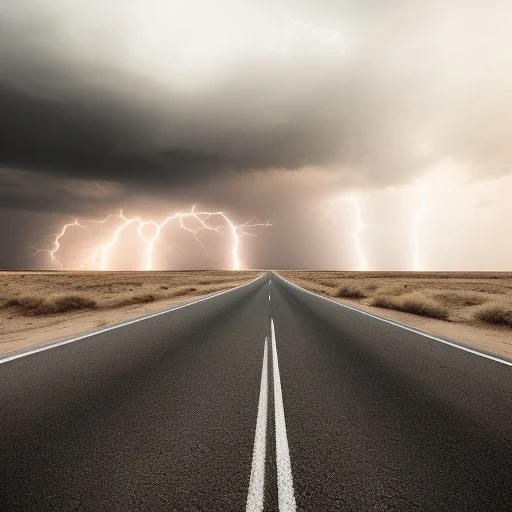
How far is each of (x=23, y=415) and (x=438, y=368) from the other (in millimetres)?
6403

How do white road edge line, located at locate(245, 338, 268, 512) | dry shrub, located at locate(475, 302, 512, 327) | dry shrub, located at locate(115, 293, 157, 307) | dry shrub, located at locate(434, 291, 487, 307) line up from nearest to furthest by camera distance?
white road edge line, located at locate(245, 338, 268, 512)
dry shrub, located at locate(475, 302, 512, 327)
dry shrub, located at locate(434, 291, 487, 307)
dry shrub, located at locate(115, 293, 157, 307)

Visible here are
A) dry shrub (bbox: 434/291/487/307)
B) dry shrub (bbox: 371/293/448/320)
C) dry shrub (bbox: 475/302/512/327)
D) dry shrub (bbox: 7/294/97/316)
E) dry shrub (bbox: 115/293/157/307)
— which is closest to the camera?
dry shrub (bbox: 475/302/512/327)

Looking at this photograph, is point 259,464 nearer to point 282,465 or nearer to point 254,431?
point 282,465

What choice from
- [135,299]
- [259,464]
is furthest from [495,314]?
[135,299]

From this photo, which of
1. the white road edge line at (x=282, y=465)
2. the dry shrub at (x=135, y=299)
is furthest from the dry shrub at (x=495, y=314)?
the dry shrub at (x=135, y=299)

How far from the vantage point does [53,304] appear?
16141mm

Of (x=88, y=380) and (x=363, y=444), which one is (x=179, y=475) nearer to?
(x=363, y=444)

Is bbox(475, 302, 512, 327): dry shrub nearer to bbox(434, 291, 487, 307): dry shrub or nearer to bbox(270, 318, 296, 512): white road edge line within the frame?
bbox(434, 291, 487, 307): dry shrub

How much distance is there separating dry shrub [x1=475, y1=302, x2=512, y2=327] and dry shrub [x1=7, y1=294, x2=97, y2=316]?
17.9m

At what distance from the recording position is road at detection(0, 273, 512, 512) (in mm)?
2412

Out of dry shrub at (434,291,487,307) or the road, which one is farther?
dry shrub at (434,291,487,307)

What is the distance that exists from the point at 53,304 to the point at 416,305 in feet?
58.3

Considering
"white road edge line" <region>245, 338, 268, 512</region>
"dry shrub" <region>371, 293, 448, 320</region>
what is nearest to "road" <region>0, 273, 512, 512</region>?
"white road edge line" <region>245, 338, 268, 512</region>

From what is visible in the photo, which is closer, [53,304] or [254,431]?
[254,431]
